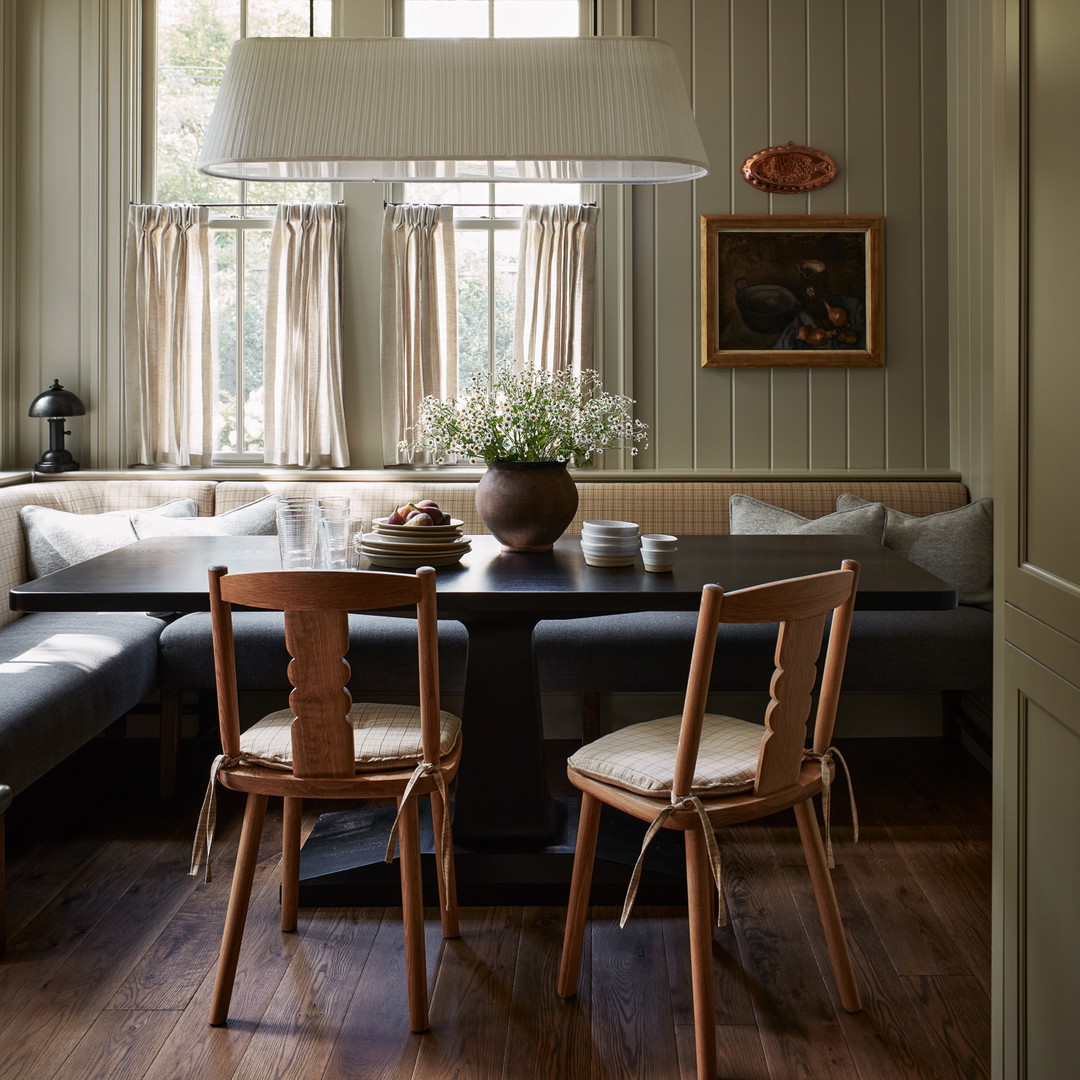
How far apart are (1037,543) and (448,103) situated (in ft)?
4.97

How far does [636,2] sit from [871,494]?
7.26 feet

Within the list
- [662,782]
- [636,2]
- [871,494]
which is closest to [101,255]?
[636,2]

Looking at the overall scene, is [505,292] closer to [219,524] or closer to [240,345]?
[240,345]

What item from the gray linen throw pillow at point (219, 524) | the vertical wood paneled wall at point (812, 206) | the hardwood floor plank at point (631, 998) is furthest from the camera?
the vertical wood paneled wall at point (812, 206)

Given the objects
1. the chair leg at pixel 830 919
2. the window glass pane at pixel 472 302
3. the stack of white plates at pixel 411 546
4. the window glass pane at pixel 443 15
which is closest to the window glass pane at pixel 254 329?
the window glass pane at pixel 472 302

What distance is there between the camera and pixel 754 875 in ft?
8.63

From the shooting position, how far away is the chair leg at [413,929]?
1928mm

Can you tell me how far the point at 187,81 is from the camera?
170 inches

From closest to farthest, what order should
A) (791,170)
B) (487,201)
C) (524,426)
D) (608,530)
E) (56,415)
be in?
1. (608,530)
2. (524,426)
3. (56,415)
4. (791,170)
5. (487,201)

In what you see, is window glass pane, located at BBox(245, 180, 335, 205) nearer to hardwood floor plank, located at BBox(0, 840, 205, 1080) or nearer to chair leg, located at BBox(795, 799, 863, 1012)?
hardwood floor plank, located at BBox(0, 840, 205, 1080)

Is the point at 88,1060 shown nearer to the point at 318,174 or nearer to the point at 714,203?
the point at 318,174

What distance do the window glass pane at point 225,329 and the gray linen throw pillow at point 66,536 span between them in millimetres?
818

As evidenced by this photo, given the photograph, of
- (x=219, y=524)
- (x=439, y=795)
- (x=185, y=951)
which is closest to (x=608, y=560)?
(x=439, y=795)

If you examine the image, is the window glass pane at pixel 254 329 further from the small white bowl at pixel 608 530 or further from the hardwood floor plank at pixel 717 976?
the hardwood floor plank at pixel 717 976
